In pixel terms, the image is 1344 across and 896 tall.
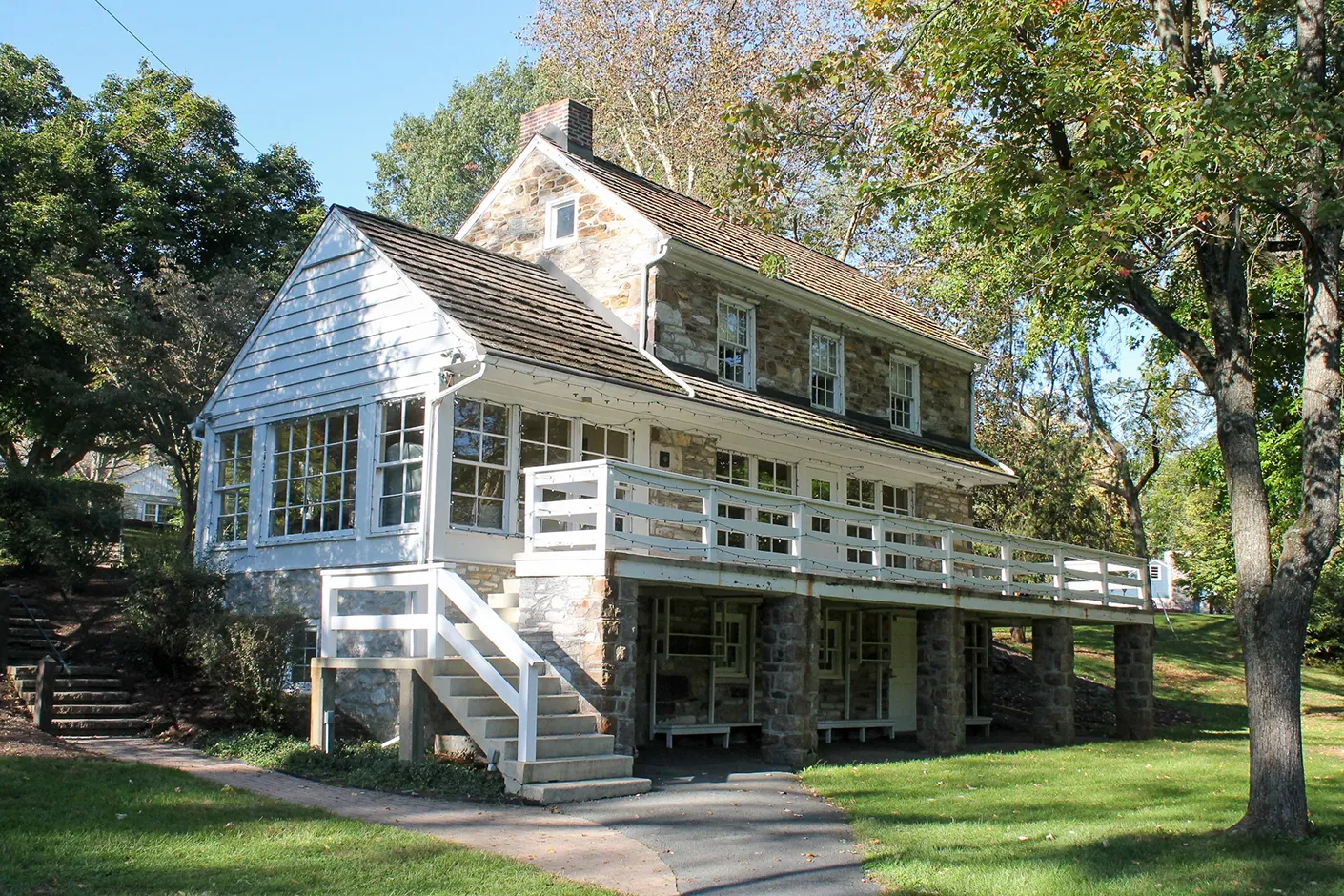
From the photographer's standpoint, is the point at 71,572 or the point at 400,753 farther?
the point at 71,572

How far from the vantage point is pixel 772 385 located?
18.9 m

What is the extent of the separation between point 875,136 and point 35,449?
22.4m

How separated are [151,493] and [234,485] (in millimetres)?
46013

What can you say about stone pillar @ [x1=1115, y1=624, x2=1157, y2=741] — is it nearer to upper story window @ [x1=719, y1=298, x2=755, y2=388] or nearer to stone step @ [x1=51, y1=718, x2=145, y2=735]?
upper story window @ [x1=719, y1=298, x2=755, y2=388]

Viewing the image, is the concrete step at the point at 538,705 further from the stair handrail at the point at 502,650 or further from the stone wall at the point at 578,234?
the stone wall at the point at 578,234

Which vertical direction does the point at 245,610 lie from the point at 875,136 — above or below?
below

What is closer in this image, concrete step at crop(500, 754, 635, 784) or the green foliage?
concrete step at crop(500, 754, 635, 784)

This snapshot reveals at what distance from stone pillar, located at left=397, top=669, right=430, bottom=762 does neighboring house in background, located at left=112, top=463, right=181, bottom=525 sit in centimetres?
3453

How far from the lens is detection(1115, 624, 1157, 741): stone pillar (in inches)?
792

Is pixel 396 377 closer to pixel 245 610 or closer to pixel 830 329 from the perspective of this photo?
pixel 245 610

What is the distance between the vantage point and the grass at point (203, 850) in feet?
24.0

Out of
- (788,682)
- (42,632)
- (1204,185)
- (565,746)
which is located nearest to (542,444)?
(788,682)

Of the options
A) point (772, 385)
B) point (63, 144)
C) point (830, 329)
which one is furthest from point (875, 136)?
point (63, 144)

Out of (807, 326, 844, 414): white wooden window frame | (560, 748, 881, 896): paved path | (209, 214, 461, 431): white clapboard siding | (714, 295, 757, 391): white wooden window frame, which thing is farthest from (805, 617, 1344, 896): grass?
(209, 214, 461, 431): white clapboard siding
